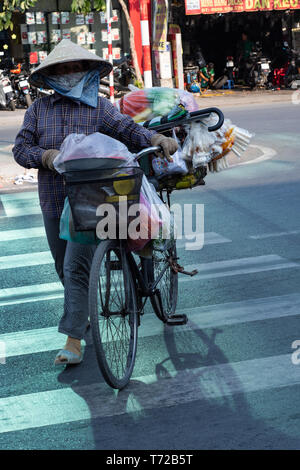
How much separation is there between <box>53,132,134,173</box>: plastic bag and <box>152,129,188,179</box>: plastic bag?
74 centimetres

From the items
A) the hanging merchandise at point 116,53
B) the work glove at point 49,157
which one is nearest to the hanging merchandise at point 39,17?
the hanging merchandise at point 116,53

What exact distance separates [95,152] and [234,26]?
2995cm

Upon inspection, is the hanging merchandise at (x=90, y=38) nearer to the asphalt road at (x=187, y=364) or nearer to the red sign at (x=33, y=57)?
the red sign at (x=33, y=57)

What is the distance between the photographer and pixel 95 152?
4.16 m

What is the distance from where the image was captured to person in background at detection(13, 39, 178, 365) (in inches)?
185

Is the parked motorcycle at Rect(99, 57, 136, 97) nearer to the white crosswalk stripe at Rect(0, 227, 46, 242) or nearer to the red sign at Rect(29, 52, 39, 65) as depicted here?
the red sign at Rect(29, 52, 39, 65)

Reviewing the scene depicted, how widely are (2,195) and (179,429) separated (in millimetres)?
8354

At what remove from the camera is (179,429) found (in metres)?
3.83

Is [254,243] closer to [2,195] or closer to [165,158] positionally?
[165,158]

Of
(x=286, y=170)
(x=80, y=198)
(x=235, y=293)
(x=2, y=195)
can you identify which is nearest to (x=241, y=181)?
(x=286, y=170)

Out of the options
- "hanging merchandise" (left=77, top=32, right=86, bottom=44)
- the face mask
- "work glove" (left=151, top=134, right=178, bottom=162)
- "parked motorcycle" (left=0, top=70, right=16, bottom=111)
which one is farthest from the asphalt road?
"hanging merchandise" (left=77, top=32, right=86, bottom=44)

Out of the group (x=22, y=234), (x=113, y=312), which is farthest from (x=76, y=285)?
(x=22, y=234)

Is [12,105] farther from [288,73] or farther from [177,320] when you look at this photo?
[177,320]

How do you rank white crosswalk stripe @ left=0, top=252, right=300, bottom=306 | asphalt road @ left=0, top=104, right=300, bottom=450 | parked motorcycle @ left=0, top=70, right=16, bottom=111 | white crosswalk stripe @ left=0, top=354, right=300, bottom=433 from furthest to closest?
parked motorcycle @ left=0, top=70, right=16, bottom=111
white crosswalk stripe @ left=0, top=252, right=300, bottom=306
white crosswalk stripe @ left=0, top=354, right=300, bottom=433
asphalt road @ left=0, top=104, right=300, bottom=450
